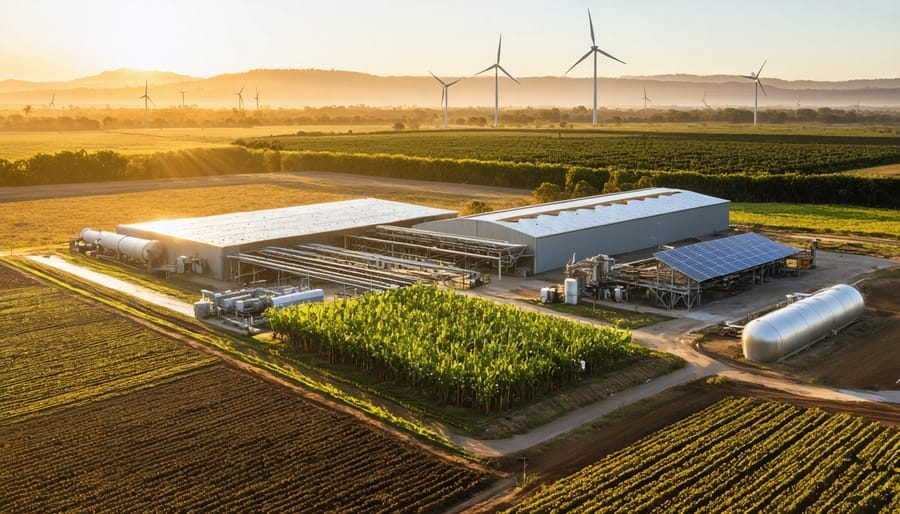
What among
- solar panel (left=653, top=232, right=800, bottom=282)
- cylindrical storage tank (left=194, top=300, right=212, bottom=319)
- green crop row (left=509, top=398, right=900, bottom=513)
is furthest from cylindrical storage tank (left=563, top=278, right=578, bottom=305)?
cylindrical storage tank (left=194, top=300, right=212, bottom=319)

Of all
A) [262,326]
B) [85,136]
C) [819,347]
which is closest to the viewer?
[819,347]

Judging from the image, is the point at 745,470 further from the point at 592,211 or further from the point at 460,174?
the point at 460,174

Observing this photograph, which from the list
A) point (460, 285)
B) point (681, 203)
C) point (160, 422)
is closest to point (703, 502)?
point (160, 422)

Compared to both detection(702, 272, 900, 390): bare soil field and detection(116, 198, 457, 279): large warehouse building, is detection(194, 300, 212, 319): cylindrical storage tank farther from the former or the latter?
detection(702, 272, 900, 390): bare soil field

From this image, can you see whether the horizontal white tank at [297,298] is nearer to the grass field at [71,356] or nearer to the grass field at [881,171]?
the grass field at [71,356]

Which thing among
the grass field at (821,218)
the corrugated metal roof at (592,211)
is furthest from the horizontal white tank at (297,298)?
the grass field at (821,218)

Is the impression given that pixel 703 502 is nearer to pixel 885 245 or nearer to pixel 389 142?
pixel 885 245
